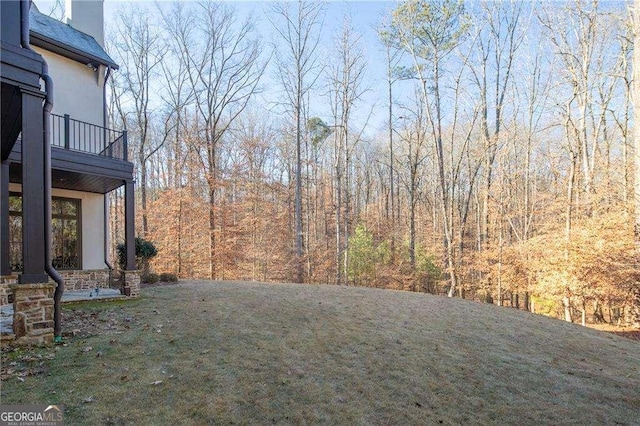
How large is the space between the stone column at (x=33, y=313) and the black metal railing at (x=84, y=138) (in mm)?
4850

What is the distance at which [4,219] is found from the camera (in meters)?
6.67

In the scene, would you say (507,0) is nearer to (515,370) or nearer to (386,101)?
(386,101)

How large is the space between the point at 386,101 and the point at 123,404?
1832cm

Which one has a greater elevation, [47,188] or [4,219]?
[47,188]

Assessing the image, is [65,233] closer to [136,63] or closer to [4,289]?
[4,289]

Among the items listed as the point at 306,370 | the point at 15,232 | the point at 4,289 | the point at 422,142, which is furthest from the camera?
the point at 422,142

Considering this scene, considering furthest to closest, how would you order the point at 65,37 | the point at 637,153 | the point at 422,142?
the point at 422,142
the point at 637,153
the point at 65,37

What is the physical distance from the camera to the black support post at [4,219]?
21.1 ft

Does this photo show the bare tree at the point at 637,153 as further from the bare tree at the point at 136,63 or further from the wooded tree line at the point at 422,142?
the bare tree at the point at 136,63

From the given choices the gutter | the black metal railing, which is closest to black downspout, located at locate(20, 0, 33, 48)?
the gutter

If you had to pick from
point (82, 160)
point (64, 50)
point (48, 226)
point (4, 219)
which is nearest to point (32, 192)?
point (48, 226)

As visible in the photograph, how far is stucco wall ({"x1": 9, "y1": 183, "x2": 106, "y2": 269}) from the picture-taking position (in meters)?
9.27

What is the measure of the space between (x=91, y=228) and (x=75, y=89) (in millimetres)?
3548

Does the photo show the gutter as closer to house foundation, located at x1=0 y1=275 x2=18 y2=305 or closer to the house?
the house
